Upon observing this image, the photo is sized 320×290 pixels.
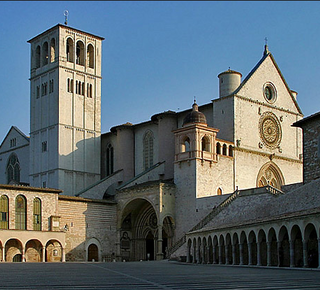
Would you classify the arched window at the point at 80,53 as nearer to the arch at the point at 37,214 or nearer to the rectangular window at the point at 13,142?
the rectangular window at the point at 13,142

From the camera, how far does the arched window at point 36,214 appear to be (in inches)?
2035

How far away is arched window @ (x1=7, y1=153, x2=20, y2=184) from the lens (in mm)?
74000

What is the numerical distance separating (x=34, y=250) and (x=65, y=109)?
59.4 ft

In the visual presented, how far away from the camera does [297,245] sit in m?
34.3

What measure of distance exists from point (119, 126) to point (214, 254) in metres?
26.5

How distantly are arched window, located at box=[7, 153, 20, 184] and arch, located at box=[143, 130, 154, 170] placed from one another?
17.3 meters

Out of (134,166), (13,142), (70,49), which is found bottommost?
(134,166)

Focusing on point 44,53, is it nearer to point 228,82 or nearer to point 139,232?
point 228,82

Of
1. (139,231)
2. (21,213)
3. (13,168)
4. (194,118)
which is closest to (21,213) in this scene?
(21,213)

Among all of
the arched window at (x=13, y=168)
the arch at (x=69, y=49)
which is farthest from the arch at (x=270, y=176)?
the arched window at (x=13, y=168)

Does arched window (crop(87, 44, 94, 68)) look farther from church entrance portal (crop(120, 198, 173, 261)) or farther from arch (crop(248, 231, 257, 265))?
arch (crop(248, 231, 257, 265))

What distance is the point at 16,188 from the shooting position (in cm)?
5128

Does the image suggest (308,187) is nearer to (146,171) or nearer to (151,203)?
(151,203)

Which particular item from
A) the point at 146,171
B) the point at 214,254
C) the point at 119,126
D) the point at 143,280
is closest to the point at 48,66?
the point at 119,126
